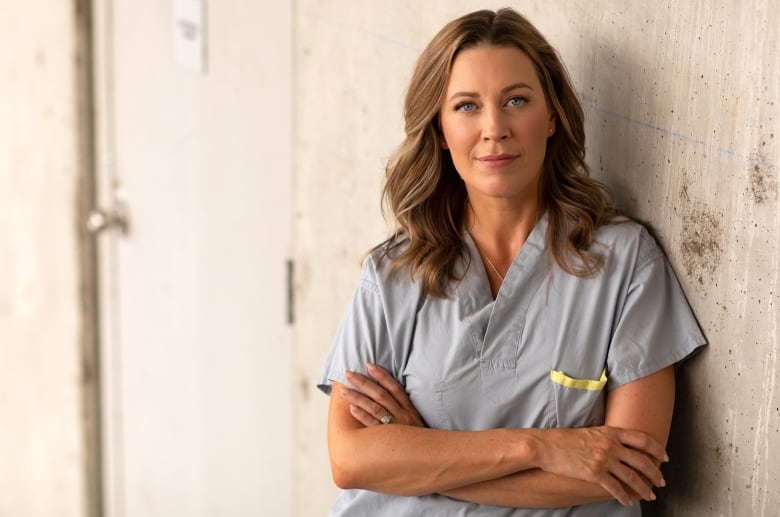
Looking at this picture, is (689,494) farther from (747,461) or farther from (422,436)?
(422,436)

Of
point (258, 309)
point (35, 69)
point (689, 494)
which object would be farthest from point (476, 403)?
point (35, 69)

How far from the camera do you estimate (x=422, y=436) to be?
60.7 inches

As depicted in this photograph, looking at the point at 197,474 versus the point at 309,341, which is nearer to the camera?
the point at 309,341

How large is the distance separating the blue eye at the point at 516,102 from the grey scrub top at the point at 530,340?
0.19m

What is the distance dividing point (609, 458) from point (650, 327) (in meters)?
0.20

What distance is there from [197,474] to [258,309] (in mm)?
594

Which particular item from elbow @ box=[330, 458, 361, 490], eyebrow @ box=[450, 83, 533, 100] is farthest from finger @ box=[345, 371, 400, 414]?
eyebrow @ box=[450, 83, 533, 100]

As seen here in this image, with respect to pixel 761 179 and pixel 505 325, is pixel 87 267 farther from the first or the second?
pixel 761 179

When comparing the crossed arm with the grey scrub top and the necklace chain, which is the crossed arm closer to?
the grey scrub top

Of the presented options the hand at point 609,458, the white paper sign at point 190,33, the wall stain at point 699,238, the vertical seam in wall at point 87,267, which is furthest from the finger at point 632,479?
the vertical seam in wall at point 87,267

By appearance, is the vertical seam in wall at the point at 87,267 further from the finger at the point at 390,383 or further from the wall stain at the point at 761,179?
the wall stain at the point at 761,179

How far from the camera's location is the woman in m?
1.50

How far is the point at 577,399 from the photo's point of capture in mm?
1528

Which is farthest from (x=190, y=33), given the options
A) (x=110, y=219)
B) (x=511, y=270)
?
(x=511, y=270)
